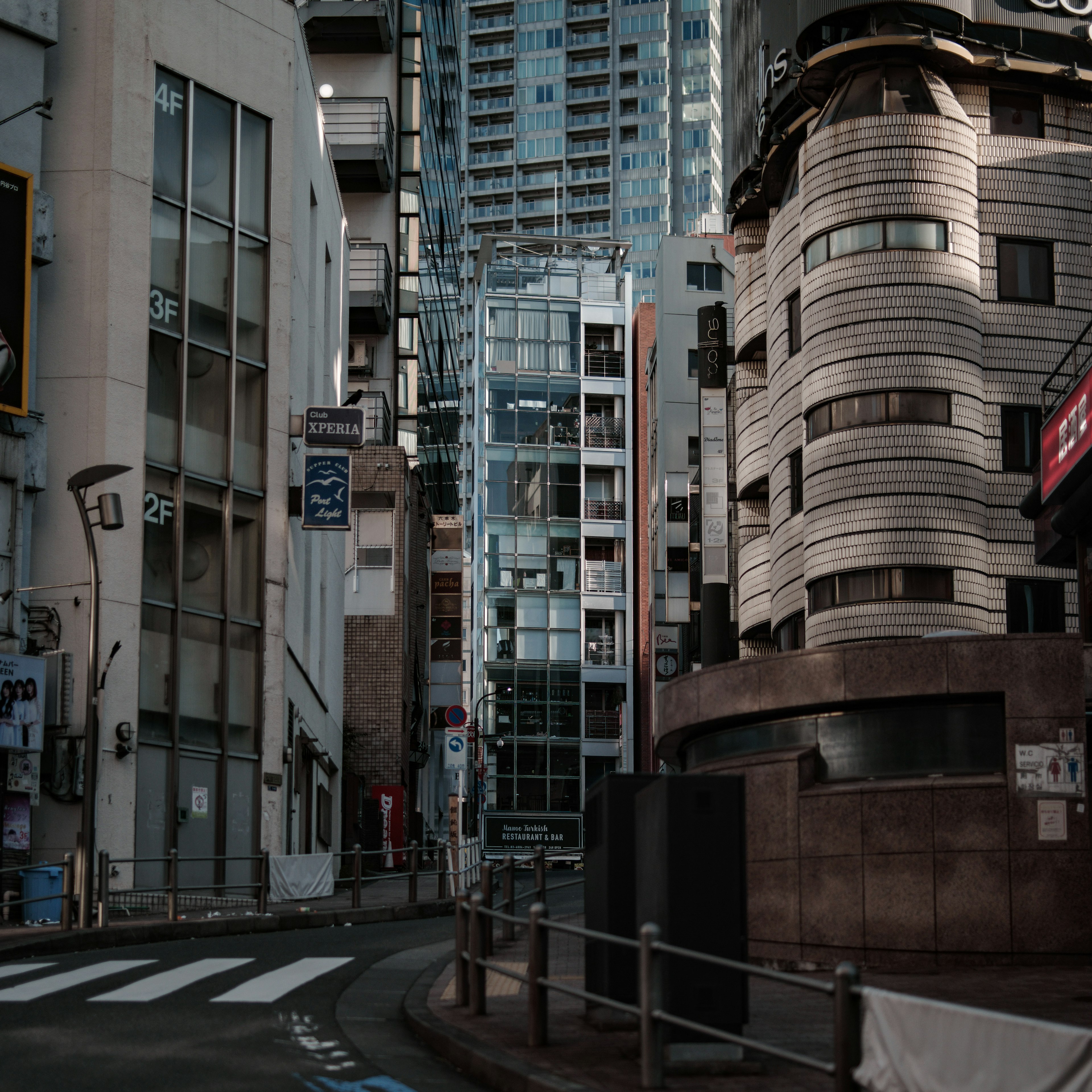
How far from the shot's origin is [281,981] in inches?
607

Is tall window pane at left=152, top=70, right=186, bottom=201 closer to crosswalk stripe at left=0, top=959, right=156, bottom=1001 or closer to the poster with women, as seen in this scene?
the poster with women

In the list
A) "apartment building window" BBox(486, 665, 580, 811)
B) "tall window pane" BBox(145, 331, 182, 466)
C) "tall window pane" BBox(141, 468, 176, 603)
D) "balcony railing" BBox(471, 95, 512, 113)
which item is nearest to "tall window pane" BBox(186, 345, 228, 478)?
"tall window pane" BBox(145, 331, 182, 466)

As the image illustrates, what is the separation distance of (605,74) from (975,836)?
533 feet

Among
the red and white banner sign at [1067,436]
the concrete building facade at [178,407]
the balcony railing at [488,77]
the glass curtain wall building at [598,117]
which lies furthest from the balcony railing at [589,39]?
the red and white banner sign at [1067,436]

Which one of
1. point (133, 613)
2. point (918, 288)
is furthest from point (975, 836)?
point (133, 613)

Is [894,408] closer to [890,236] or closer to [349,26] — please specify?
[890,236]

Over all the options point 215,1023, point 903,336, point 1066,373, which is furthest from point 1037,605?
point 215,1023

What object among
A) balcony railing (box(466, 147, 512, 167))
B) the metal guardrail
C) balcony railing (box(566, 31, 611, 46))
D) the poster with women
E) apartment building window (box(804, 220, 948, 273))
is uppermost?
balcony railing (box(566, 31, 611, 46))

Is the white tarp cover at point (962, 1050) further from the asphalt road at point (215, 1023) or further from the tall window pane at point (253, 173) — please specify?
the tall window pane at point (253, 173)

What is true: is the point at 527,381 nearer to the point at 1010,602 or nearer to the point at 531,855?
the point at 1010,602

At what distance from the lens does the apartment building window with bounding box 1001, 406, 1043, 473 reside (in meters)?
28.4

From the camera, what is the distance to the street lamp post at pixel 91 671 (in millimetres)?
21562

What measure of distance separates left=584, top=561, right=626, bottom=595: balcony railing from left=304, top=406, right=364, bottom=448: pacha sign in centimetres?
5045

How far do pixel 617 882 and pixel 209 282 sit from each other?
23.1 meters
